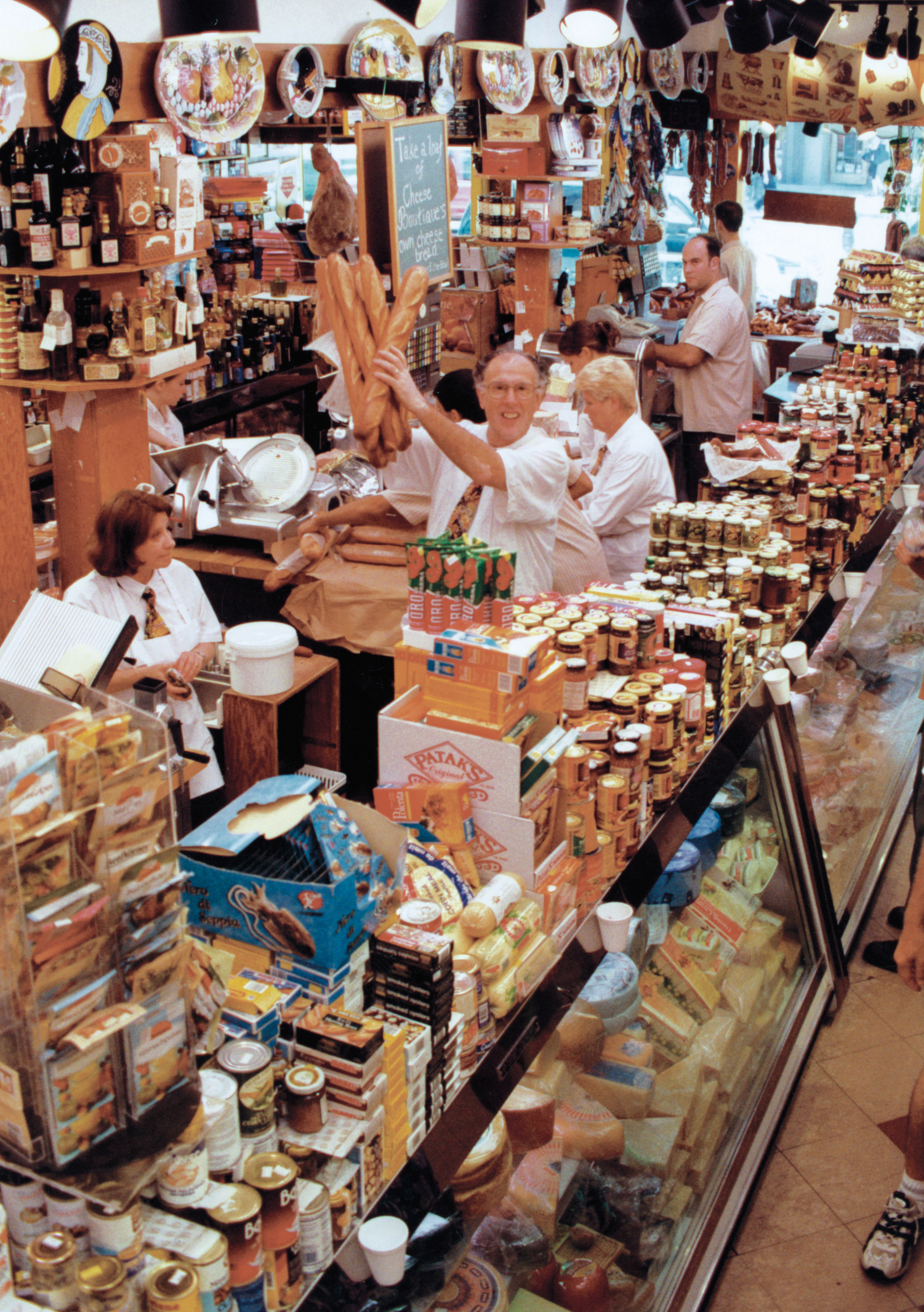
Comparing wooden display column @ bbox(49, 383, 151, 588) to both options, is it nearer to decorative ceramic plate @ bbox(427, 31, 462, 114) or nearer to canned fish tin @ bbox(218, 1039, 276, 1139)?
decorative ceramic plate @ bbox(427, 31, 462, 114)

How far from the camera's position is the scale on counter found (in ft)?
16.0

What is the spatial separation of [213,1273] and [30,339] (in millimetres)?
4441

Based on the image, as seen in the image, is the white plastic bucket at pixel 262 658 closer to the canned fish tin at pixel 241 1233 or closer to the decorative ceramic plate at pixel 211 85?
the decorative ceramic plate at pixel 211 85

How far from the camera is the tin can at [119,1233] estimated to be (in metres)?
1.30

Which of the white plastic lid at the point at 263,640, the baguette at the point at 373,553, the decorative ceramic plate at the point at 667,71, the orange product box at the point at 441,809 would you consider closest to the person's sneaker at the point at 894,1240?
the orange product box at the point at 441,809

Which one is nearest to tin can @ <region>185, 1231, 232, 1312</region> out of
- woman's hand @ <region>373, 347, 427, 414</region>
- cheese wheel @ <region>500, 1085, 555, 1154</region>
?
cheese wheel @ <region>500, 1085, 555, 1154</region>

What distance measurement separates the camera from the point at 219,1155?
4.77 ft

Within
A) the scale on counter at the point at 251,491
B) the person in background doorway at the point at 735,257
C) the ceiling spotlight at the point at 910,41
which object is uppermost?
the ceiling spotlight at the point at 910,41

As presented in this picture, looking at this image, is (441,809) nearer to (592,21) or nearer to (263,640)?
(263,640)

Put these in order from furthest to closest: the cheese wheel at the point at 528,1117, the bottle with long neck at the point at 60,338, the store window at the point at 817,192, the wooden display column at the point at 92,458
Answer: the store window at the point at 817,192, the wooden display column at the point at 92,458, the bottle with long neck at the point at 60,338, the cheese wheel at the point at 528,1117

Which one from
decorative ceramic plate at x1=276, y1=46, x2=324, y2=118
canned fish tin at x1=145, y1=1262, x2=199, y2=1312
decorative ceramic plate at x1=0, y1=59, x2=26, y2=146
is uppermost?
decorative ceramic plate at x1=276, y1=46, x2=324, y2=118

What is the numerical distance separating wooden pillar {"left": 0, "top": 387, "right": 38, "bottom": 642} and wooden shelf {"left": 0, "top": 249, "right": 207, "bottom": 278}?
0.57 m

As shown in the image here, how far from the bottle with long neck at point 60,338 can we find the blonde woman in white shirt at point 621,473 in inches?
82.9

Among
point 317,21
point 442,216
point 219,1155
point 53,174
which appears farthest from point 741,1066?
point 317,21
